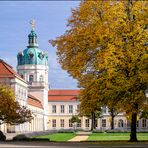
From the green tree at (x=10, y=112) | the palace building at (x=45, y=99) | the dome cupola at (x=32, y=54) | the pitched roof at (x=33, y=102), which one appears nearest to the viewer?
the green tree at (x=10, y=112)

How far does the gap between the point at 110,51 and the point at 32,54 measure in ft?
305

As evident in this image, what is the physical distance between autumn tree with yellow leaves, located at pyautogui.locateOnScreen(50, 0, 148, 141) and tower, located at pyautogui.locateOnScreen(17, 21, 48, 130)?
291ft

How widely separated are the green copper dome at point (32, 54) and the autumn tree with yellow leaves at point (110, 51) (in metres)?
88.8

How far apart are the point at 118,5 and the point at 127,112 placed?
7.46 metres

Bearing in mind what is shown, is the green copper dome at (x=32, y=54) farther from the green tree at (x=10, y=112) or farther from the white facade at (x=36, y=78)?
the green tree at (x=10, y=112)

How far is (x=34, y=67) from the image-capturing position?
406 feet

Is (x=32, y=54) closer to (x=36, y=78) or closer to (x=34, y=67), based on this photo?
(x=34, y=67)

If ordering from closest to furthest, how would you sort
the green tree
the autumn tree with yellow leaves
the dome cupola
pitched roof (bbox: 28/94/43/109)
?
1. the autumn tree with yellow leaves
2. the green tree
3. pitched roof (bbox: 28/94/43/109)
4. the dome cupola

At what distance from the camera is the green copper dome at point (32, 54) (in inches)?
4862

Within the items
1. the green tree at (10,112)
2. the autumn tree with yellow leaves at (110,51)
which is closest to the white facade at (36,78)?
the green tree at (10,112)

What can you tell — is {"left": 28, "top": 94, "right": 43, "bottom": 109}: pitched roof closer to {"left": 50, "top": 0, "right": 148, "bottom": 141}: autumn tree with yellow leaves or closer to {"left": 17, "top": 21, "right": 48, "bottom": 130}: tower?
{"left": 17, "top": 21, "right": 48, "bottom": 130}: tower

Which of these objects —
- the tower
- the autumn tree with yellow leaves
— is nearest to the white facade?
the tower

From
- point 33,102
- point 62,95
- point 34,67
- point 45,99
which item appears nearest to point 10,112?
point 33,102

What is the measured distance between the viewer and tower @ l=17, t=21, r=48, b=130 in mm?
123369
